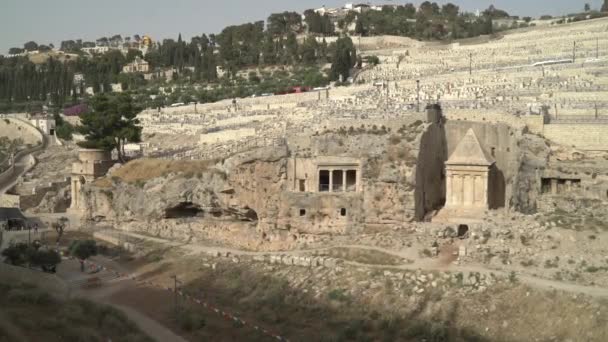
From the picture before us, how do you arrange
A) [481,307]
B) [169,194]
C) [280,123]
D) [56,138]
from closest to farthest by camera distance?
[481,307] → [169,194] → [280,123] → [56,138]

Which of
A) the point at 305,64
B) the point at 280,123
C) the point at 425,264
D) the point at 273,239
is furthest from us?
the point at 305,64

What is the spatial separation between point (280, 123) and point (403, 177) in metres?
14.0

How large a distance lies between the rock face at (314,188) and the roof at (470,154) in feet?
3.96

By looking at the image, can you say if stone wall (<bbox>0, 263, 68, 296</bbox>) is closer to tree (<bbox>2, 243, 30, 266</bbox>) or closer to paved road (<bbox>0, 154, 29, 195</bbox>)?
tree (<bbox>2, 243, 30, 266</bbox>)

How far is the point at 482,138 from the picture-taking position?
3209cm

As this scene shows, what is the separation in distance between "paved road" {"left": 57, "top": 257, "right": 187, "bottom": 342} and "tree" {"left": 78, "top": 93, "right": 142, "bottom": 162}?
422 inches

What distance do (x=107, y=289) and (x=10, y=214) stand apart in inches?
576

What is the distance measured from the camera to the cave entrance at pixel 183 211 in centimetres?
3625

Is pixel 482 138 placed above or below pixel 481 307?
Result: above

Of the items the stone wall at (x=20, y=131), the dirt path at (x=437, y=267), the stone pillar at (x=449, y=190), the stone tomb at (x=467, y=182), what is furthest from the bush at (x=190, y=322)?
the stone wall at (x=20, y=131)

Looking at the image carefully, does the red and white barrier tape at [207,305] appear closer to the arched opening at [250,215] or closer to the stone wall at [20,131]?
the arched opening at [250,215]

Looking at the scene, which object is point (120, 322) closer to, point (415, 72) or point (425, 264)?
point (425, 264)

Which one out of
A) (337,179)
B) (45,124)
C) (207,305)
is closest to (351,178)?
(337,179)

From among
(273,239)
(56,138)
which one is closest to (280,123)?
(273,239)
